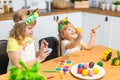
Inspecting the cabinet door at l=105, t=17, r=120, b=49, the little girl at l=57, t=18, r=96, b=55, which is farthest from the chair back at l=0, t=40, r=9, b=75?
the cabinet door at l=105, t=17, r=120, b=49

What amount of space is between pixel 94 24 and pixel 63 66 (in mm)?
1972

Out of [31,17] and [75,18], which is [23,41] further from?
[75,18]

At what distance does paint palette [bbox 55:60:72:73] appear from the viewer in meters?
1.47

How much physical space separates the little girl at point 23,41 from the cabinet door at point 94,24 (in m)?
1.70

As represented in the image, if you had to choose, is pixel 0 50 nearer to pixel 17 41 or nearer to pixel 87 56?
pixel 17 41

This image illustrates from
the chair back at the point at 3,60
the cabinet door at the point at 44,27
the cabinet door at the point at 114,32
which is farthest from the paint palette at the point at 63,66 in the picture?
the cabinet door at the point at 114,32

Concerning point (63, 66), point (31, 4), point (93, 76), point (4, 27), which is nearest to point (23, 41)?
point (63, 66)

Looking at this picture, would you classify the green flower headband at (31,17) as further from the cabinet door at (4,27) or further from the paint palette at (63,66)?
the cabinet door at (4,27)

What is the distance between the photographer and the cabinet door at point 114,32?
310cm

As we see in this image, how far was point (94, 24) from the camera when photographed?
3.39 m

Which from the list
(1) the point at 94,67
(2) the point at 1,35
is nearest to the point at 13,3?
(2) the point at 1,35

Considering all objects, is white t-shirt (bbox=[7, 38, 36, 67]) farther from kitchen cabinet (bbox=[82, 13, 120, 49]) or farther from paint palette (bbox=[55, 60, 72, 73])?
kitchen cabinet (bbox=[82, 13, 120, 49])

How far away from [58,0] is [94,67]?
2.17 metres

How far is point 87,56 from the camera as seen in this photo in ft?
5.71
